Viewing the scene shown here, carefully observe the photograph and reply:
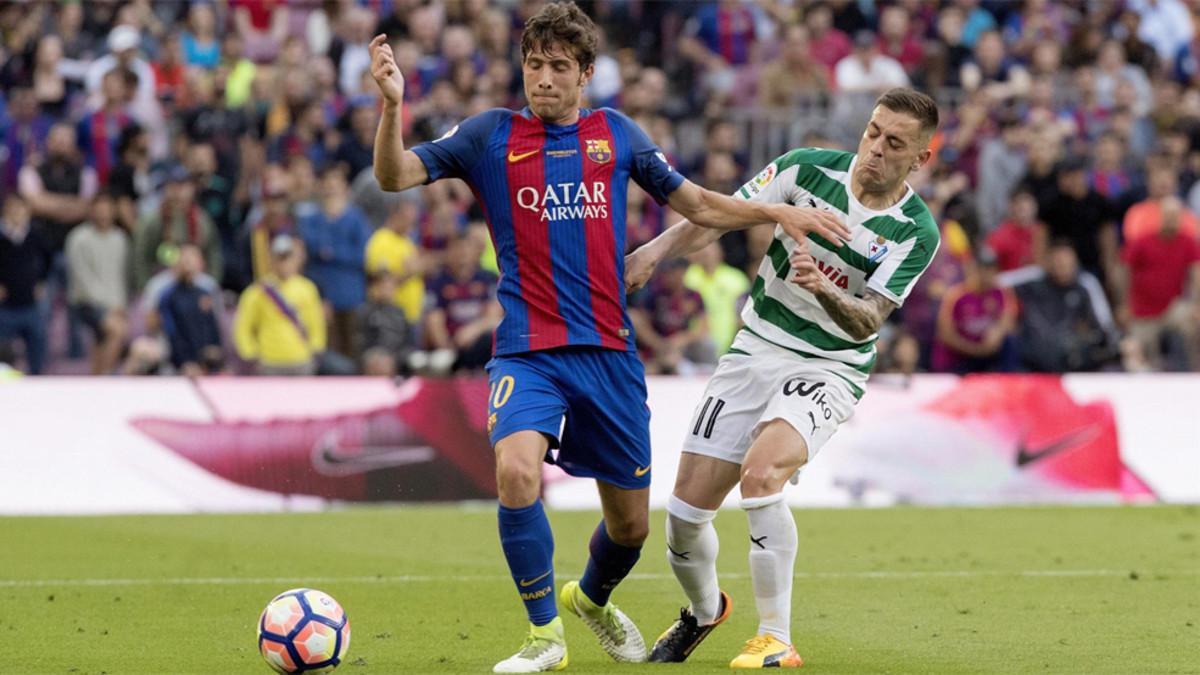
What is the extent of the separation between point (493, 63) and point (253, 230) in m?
3.33

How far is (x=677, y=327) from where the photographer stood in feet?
57.0

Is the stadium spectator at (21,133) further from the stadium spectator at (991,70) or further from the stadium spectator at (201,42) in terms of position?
the stadium spectator at (991,70)

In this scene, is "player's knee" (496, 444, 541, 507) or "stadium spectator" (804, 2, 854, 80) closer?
"player's knee" (496, 444, 541, 507)

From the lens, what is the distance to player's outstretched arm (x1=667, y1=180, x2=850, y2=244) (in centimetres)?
769

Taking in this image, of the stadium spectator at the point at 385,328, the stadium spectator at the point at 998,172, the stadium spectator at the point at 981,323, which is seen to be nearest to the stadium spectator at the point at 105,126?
the stadium spectator at the point at 385,328

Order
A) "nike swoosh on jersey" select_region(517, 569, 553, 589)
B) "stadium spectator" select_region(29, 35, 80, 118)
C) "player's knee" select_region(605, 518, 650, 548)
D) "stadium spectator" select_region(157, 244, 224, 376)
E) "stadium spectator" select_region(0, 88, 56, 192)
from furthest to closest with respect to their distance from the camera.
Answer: "stadium spectator" select_region(29, 35, 80, 118) < "stadium spectator" select_region(0, 88, 56, 192) < "stadium spectator" select_region(157, 244, 224, 376) < "player's knee" select_region(605, 518, 650, 548) < "nike swoosh on jersey" select_region(517, 569, 553, 589)

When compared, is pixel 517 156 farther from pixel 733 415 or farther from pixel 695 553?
pixel 695 553

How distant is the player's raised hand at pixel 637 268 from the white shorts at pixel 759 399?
24.6 inches

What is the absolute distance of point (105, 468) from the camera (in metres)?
14.9

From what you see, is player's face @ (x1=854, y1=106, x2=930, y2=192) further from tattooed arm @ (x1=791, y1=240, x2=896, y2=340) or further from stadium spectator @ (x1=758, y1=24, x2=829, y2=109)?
stadium spectator @ (x1=758, y1=24, x2=829, y2=109)

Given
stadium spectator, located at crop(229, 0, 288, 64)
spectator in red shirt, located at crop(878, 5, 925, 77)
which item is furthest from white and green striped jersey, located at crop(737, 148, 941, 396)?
spectator in red shirt, located at crop(878, 5, 925, 77)

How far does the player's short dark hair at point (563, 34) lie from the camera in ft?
24.4

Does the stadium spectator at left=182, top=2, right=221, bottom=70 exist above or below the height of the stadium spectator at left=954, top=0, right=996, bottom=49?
above

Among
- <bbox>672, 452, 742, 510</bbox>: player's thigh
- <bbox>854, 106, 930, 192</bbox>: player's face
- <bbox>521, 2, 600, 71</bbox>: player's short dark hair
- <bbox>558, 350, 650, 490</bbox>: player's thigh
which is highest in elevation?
<bbox>521, 2, 600, 71</bbox>: player's short dark hair
